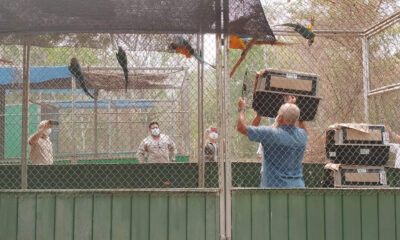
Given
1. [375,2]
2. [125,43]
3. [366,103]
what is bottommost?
[366,103]

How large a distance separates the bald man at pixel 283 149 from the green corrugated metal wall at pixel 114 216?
72 cm

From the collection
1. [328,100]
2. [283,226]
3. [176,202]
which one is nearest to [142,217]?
[176,202]

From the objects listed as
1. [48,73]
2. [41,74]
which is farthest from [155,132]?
[41,74]

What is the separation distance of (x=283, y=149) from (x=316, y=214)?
2.15 feet

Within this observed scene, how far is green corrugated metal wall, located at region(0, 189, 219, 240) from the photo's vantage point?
3393mm

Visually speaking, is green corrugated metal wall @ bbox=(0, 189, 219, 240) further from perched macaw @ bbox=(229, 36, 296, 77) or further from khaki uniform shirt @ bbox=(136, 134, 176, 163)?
khaki uniform shirt @ bbox=(136, 134, 176, 163)

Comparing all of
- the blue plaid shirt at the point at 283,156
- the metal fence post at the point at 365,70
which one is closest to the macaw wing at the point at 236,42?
the blue plaid shirt at the point at 283,156

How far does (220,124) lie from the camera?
336 centimetres

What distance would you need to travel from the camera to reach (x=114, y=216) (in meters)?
3.41

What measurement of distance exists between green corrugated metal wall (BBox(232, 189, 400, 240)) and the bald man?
20cm

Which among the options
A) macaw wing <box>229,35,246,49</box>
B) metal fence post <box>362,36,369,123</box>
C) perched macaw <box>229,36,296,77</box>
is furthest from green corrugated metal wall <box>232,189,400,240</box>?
metal fence post <box>362,36,369,123</box>

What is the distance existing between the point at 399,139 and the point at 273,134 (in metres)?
2.61

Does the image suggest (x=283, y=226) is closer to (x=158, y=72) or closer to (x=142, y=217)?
(x=142, y=217)

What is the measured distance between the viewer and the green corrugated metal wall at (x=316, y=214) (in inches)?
134
